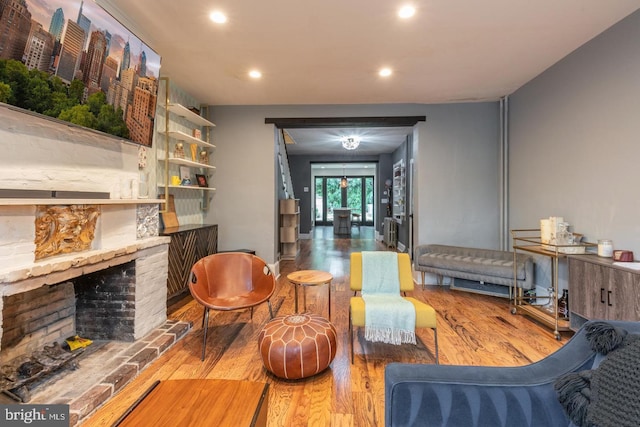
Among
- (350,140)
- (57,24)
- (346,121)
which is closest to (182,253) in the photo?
(57,24)

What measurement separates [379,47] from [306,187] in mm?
6845

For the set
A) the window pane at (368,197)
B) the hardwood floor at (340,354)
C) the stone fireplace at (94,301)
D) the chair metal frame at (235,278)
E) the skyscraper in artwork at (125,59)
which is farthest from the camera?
the window pane at (368,197)

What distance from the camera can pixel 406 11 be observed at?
7.82 feet

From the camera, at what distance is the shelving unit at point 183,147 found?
3.65 meters

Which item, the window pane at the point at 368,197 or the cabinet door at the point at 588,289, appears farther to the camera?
the window pane at the point at 368,197

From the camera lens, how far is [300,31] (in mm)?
2660

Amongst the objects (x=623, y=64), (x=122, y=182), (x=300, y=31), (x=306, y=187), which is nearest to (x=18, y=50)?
(x=122, y=182)

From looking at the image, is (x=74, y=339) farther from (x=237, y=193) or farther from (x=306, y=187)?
(x=306, y=187)

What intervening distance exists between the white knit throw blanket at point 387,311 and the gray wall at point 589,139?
203 cm

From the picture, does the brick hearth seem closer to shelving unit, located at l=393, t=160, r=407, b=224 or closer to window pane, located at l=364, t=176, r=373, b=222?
shelving unit, located at l=393, t=160, r=407, b=224

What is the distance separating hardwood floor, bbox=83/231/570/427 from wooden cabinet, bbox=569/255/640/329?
44 centimetres

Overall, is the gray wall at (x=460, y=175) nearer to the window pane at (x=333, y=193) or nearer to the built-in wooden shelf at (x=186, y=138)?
the built-in wooden shelf at (x=186, y=138)

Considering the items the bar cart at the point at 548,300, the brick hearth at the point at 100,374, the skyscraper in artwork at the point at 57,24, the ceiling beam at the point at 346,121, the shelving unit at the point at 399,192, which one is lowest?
the brick hearth at the point at 100,374

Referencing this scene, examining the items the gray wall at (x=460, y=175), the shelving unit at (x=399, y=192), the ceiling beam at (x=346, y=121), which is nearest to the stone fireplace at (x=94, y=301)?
the ceiling beam at (x=346, y=121)
